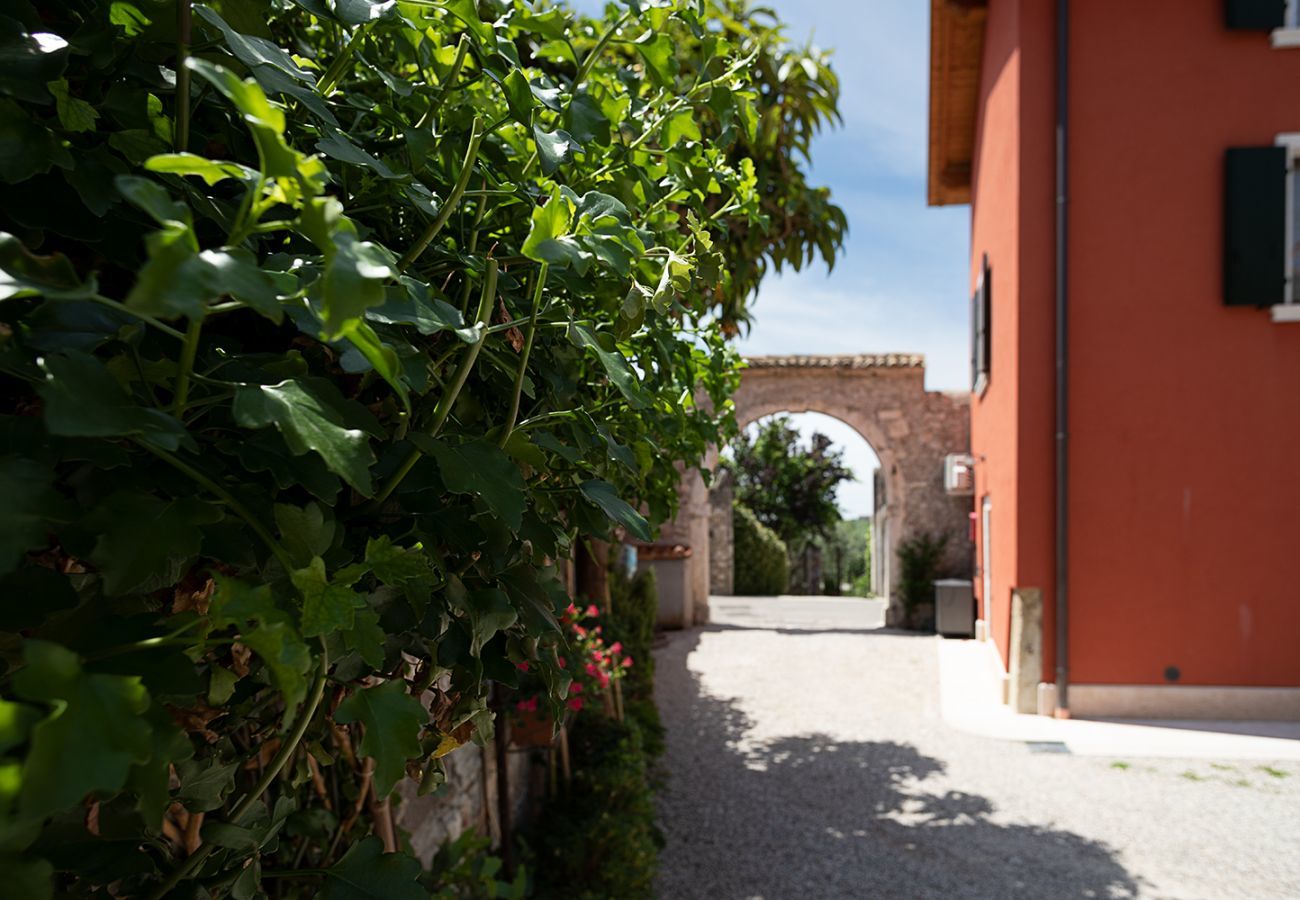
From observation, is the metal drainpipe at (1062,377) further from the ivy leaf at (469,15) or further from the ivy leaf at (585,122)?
the ivy leaf at (469,15)

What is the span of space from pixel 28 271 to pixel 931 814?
474 centimetres

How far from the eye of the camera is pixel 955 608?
370 inches

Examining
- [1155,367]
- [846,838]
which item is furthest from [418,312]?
[1155,367]

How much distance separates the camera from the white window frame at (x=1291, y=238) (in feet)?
18.2

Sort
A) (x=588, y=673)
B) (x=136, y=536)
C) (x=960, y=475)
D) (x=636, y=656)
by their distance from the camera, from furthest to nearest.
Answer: (x=960, y=475) < (x=636, y=656) < (x=588, y=673) < (x=136, y=536)

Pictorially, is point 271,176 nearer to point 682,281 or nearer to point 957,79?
point 682,281

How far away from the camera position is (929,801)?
14.8 feet

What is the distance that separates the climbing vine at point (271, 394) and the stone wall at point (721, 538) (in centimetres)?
1308

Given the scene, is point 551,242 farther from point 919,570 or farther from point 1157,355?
point 919,570

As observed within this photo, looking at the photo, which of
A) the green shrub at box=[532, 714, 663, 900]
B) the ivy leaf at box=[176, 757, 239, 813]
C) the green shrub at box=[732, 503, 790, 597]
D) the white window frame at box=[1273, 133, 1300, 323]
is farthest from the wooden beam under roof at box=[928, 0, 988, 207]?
the ivy leaf at box=[176, 757, 239, 813]

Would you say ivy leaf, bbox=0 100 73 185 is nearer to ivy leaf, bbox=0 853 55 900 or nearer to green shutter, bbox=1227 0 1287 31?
ivy leaf, bbox=0 853 55 900

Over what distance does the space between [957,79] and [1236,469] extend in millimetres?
4760

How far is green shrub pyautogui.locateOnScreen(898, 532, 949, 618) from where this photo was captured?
400 inches

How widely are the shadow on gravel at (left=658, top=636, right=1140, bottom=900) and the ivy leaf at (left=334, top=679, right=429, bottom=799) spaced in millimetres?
3445
